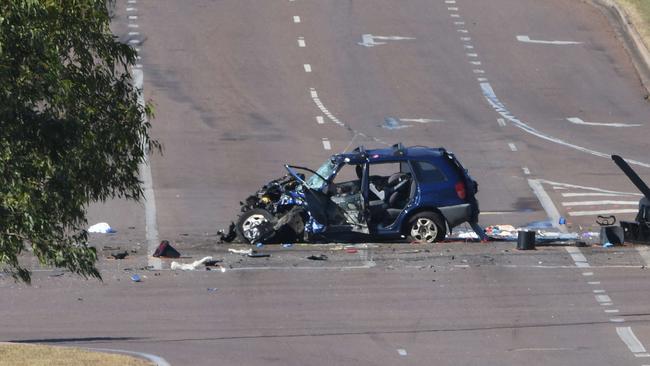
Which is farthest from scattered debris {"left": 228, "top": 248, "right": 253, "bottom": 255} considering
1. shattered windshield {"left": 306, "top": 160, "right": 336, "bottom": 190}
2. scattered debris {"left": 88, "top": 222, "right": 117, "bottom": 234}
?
scattered debris {"left": 88, "top": 222, "right": 117, "bottom": 234}

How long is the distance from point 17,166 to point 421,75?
27414 millimetres

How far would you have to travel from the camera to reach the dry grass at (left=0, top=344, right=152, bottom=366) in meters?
13.2

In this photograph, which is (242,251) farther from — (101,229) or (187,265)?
(101,229)

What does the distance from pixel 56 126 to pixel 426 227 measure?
1081 centimetres

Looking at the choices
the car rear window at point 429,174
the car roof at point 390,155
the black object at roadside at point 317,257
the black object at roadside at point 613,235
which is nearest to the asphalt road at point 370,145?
the black object at roadside at point 317,257

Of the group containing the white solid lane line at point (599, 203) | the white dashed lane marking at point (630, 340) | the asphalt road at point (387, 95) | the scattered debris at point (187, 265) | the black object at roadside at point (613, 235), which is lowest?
the white dashed lane marking at point (630, 340)

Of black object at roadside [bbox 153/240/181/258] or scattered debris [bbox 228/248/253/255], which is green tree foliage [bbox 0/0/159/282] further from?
scattered debris [bbox 228/248/253/255]

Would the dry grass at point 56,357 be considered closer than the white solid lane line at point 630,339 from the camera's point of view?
Yes

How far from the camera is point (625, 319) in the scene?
16766 mm

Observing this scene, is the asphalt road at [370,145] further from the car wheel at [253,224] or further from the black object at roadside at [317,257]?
the car wheel at [253,224]

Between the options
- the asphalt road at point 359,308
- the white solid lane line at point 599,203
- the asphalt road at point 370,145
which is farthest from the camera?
the white solid lane line at point 599,203

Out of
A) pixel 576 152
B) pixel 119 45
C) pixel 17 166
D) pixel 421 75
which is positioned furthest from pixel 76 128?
pixel 421 75

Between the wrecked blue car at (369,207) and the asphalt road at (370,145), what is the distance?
518 millimetres

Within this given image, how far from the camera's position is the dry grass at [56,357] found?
13250mm
